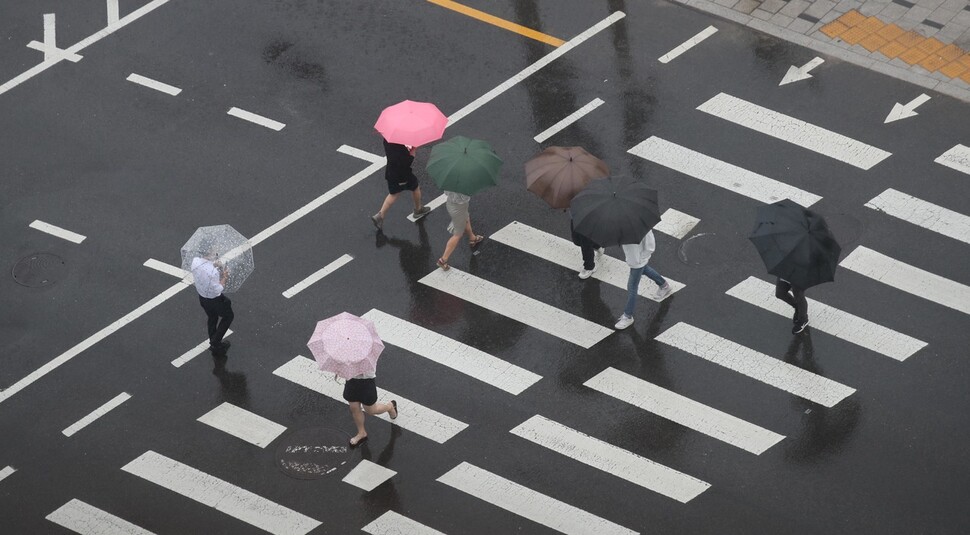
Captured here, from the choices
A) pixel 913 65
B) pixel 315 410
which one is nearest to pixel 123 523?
pixel 315 410

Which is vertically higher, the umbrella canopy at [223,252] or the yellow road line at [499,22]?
the yellow road line at [499,22]

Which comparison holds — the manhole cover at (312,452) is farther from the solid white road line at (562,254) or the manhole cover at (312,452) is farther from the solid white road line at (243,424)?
the solid white road line at (562,254)

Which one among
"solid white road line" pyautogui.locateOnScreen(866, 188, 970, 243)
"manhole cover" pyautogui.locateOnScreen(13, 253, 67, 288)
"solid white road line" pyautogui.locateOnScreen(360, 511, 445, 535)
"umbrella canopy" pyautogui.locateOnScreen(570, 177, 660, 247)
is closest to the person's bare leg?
"solid white road line" pyautogui.locateOnScreen(360, 511, 445, 535)

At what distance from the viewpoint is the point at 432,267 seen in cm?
1733

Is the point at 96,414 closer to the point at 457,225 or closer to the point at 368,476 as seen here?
the point at 368,476

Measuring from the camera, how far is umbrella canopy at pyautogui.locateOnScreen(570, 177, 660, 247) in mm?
15250

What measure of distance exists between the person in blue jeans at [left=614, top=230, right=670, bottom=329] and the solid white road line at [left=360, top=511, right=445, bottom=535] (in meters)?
3.39

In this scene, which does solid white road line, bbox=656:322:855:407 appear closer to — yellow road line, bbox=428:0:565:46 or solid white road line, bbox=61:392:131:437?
yellow road line, bbox=428:0:565:46

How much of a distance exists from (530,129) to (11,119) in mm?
7048

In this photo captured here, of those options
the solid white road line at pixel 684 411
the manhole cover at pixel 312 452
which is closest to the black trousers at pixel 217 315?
the manhole cover at pixel 312 452

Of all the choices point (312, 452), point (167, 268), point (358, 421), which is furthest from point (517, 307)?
point (167, 268)

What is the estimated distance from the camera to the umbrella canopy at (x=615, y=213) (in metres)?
15.2

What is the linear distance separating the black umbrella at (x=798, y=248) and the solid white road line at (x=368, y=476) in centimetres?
459

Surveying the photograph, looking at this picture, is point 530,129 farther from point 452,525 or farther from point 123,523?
point 123,523
